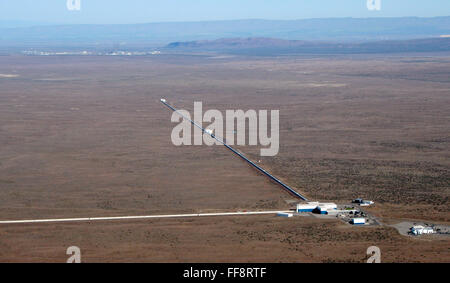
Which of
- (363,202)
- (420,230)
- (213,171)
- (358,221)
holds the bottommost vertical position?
(420,230)

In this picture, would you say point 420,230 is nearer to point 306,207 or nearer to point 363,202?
point 363,202

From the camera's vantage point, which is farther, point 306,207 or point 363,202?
point 363,202

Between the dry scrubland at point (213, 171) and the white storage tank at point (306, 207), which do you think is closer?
the dry scrubland at point (213, 171)

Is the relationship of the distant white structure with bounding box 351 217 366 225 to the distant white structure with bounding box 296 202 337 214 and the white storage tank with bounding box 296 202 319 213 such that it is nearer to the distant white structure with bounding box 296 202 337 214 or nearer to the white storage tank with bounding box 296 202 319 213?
the distant white structure with bounding box 296 202 337 214

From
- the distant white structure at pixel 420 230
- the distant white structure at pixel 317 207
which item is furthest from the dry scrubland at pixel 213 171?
the distant white structure at pixel 317 207

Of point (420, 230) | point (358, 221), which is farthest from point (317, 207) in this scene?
point (420, 230)

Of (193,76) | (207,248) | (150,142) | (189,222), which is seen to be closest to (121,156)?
(150,142)

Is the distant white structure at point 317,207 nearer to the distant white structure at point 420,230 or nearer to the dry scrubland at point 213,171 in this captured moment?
the dry scrubland at point 213,171

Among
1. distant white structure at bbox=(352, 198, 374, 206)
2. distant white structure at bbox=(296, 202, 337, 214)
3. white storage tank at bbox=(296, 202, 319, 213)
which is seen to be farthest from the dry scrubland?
white storage tank at bbox=(296, 202, 319, 213)

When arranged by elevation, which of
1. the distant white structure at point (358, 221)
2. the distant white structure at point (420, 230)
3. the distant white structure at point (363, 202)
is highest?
the distant white structure at point (363, 202)
